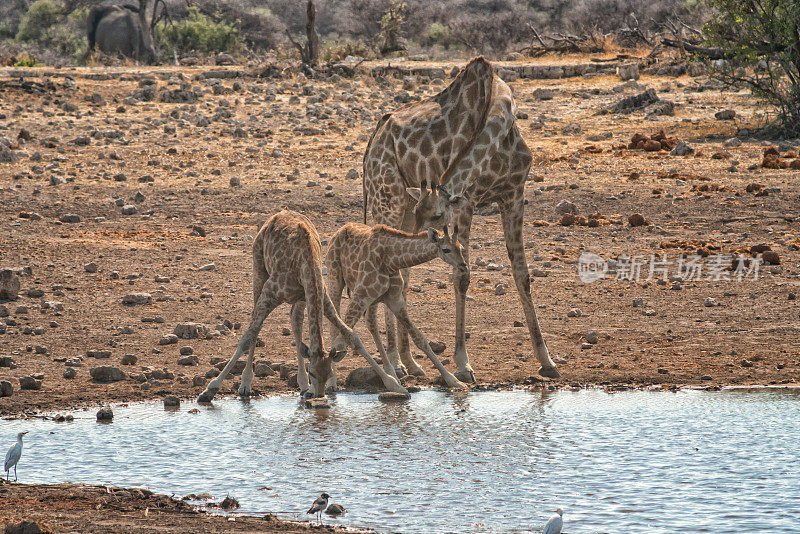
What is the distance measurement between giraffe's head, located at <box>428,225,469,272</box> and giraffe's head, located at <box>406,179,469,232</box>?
0.73ft

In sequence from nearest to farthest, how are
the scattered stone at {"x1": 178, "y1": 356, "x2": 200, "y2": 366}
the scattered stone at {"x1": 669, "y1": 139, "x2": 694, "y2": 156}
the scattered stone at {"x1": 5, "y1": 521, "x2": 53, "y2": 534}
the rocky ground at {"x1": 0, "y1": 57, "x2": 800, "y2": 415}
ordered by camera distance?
the scattered stone at {"x1": 5, "y1": 521, "x2": 53, "y2": 534} < the scattered stone at {"x1": 178, "y1": 356, "x2": 200, "y2": 366} < the rocky ground at {"x1": 0, "y1": 57, "x2": 800, "y2": 415} < the scattered stone at {"x1": 669, "y1": 139, "x2": 694, "y2": 156}

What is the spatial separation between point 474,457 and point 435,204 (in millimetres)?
2789

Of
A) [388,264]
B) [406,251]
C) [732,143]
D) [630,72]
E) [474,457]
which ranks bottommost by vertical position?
[474,457]

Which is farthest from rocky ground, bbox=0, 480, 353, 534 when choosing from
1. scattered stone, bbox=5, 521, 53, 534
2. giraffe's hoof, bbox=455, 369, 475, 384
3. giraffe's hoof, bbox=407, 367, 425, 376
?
giraffe's hoof, bbox=407, 367, 425, 376

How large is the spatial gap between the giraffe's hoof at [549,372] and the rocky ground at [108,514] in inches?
172

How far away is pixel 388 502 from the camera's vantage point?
631 centimetres

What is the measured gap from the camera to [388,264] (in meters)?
9.15

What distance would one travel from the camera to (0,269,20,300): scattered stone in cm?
1156

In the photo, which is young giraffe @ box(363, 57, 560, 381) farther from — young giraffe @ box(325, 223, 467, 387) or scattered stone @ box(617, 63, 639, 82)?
scattered stone @ box(617, 63, 639, 82)

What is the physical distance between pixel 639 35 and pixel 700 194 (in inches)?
645

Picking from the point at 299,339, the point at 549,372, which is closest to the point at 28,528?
the point at 299,339

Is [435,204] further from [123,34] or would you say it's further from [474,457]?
[123,34]

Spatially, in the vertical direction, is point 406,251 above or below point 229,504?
above

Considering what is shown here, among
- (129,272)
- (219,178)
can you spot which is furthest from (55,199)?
(129,272)
